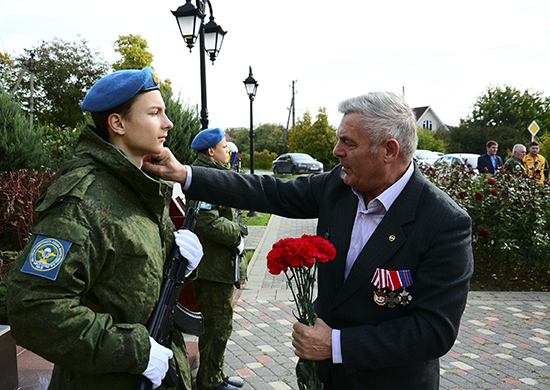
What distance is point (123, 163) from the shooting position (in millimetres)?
1842

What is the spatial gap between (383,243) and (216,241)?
92.8 inches

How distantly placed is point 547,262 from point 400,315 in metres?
6.51

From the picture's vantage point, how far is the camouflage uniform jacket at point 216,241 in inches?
158

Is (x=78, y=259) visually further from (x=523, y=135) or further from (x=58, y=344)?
(x=523, y=135)

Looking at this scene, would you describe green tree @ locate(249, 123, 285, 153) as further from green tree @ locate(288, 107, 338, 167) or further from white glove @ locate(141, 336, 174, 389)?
white glove @ locate(141, 336, 174, 389)

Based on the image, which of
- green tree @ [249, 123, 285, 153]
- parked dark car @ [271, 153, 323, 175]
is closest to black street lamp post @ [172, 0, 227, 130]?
parked dark car @ [271, 153, 323, 175]

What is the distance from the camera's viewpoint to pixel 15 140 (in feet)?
26.5

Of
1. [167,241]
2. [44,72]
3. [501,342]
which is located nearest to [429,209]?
[167,241]

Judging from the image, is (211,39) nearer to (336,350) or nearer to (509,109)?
(336,350)

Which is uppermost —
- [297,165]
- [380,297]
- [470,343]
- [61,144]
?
[61,144]

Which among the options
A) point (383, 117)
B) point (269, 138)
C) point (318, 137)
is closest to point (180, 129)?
point (383, 117)

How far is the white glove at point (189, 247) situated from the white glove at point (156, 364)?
0.42m

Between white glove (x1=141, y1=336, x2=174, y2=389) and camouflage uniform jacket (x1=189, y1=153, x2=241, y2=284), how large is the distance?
206cm

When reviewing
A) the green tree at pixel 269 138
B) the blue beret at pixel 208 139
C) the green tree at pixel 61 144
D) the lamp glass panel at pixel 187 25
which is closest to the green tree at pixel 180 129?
the green tree at pixel 61 144
